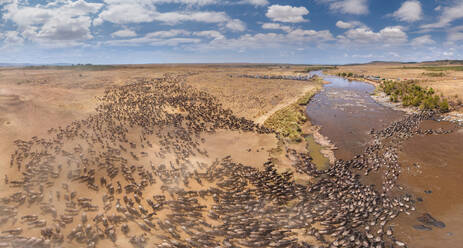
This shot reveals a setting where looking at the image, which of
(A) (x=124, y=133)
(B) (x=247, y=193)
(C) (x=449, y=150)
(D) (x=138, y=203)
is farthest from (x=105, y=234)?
(C) (x=449, y=150)

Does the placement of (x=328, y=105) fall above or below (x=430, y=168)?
above

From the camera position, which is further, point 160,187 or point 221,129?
point 221,129

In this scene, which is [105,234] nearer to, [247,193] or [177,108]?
[247,193]

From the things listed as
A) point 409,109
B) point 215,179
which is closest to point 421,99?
point 409,109

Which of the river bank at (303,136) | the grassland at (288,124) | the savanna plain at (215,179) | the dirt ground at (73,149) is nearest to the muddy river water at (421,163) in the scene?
the savanna plain at (215,179)

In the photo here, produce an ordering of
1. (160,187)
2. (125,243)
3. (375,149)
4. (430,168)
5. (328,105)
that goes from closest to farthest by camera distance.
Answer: (125,243), (160,187), (430,168), (375,149), (328,105)

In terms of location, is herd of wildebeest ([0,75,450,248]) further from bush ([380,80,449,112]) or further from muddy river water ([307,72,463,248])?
bush ([380,80,449,112])

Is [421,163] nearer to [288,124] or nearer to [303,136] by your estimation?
[303,136]

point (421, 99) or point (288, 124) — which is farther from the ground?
point (421, 99)
